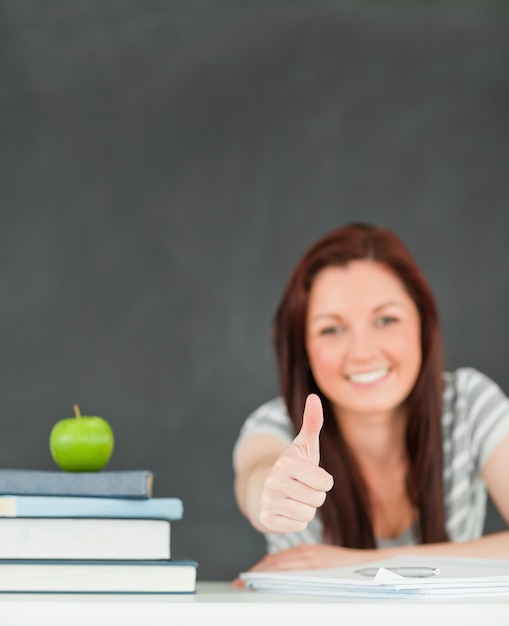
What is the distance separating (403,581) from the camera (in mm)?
840

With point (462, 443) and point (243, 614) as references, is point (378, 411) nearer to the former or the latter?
point (462, 443)

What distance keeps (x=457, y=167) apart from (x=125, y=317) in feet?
3.36

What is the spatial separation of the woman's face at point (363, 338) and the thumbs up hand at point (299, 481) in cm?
79

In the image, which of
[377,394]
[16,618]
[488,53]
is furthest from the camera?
[488,53]

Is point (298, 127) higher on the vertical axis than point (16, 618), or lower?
higher

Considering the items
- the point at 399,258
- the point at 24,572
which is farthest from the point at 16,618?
the point at 399,258

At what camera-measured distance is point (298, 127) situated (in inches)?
102

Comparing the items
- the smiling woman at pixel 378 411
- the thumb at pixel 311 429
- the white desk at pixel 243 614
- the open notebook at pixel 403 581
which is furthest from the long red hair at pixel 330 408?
the white desk at pixel 243 614

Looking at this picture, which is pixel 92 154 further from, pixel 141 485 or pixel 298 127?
pixel 141 485

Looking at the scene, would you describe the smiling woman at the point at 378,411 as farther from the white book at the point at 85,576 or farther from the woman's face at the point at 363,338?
the white book at the point at 85,576

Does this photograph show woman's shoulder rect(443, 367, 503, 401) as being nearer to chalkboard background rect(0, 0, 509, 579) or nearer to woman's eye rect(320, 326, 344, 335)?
woman's eye rect(320, 326, 344, 335)

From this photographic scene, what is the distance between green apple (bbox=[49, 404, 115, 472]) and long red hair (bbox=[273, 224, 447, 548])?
735mm

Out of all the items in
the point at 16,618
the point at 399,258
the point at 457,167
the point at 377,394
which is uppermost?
the point at 457,167

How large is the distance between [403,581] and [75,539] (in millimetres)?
317
